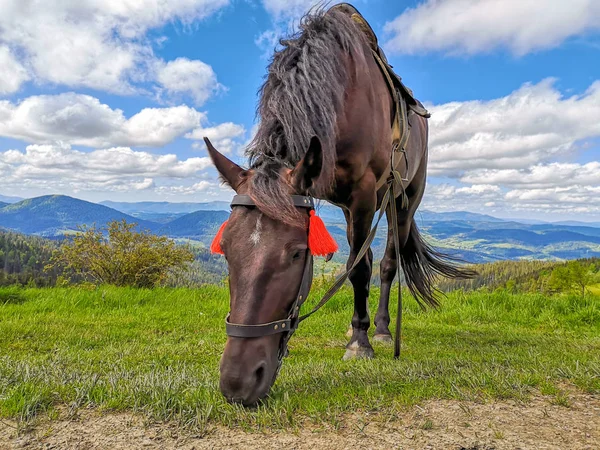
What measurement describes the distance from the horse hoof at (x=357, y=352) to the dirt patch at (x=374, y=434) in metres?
1.96

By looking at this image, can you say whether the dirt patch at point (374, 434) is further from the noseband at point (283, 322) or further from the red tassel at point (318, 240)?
the red tassel at point (318, 240)

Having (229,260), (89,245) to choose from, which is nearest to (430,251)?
(229,260)

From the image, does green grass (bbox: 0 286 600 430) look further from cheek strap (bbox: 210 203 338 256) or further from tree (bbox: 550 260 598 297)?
tree (bbox: 550 260 598 297)

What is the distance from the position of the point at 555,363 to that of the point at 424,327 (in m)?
2.82

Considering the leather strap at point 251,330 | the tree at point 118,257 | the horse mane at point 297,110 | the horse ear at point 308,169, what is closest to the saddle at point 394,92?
the horse mane at point 297,110

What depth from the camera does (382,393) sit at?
252 centimetres

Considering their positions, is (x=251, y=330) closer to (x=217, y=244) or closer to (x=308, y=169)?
(x=217, y=244)

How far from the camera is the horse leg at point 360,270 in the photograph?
3.88 m

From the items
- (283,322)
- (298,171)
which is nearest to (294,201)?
(298,171)

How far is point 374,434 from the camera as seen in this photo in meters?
2.03

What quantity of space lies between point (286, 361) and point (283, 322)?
193 centimetres

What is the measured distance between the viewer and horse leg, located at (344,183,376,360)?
153 inches

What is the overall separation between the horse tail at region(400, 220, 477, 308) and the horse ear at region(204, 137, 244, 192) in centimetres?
434

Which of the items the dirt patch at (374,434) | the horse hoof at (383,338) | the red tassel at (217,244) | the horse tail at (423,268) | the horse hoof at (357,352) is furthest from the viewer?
the horse tail at (423,268)
